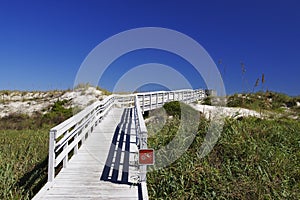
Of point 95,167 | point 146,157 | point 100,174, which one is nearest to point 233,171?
point 146,157

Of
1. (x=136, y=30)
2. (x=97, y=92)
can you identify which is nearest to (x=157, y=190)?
(x=136, y=30)

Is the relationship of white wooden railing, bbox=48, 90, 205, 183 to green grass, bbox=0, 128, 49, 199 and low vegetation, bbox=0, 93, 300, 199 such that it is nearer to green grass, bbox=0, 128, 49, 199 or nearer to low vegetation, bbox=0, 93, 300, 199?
green grass, bbox=0, 128, 49, 199

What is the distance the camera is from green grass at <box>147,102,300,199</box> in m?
5.73

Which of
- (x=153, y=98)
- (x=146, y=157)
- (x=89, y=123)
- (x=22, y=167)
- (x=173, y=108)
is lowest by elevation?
(x=22, y=167)

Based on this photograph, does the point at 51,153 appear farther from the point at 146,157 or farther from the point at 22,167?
the point at 22,167

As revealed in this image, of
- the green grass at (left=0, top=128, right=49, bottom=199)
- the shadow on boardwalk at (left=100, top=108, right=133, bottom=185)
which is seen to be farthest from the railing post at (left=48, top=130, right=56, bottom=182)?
the shadow on boardwalk at (left=100, top=108, right=133, bottom=185)

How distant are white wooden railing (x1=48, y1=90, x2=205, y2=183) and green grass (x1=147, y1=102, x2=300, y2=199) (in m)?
0.78

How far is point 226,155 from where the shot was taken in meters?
7.38

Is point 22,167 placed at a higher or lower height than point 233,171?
lower

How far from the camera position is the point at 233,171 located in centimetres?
661

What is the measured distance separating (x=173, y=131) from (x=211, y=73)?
3.89 meters

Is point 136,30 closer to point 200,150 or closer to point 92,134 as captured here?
point 92,134

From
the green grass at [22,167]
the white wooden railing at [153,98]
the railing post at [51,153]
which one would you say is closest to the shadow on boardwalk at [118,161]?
the railing post at [51,153]

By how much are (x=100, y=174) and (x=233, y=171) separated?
2.94 metres
